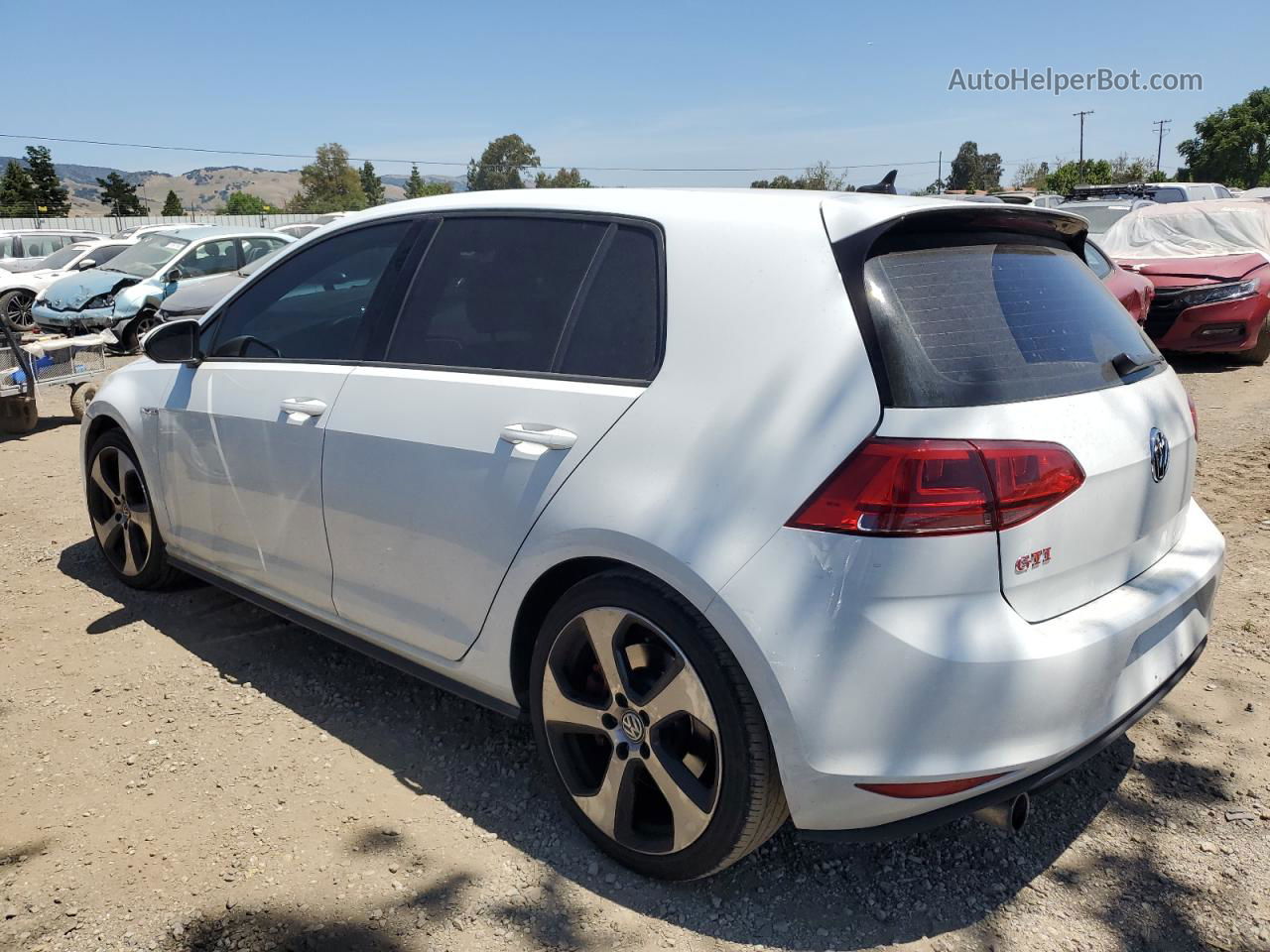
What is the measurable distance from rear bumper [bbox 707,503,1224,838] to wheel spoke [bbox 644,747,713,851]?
27 cm

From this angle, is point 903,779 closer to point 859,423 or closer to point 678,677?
point 678,677

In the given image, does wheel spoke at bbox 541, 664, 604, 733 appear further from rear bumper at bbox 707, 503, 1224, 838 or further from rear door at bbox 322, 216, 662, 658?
rear bumper at bbox 707, 503, 1224, 838

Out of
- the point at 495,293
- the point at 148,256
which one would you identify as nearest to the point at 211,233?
the point at 148,256

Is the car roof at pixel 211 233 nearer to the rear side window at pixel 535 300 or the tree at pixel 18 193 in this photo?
the rear side window at pixel 535 300

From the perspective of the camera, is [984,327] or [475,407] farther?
[475,407]

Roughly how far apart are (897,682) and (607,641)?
2.43 ft

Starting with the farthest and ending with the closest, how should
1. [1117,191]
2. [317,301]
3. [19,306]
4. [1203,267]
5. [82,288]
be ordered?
[1117,191] → [19,306] → [82,288] → [1203,267] → [317,301]

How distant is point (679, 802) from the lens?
2367 millimetres

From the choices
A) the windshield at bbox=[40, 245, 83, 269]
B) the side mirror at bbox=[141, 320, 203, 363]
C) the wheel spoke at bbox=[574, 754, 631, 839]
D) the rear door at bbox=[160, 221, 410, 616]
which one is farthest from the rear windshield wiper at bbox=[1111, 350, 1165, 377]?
the windshield at bbox=[40, 245, 83, 269]

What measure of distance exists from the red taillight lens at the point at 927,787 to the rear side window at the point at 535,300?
1.11 meters

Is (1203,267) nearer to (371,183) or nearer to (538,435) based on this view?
(538,435)

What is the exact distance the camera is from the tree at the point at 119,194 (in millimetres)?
64375

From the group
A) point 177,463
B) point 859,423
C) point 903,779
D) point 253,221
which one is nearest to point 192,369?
point 177,463

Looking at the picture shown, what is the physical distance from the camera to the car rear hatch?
2055mm
